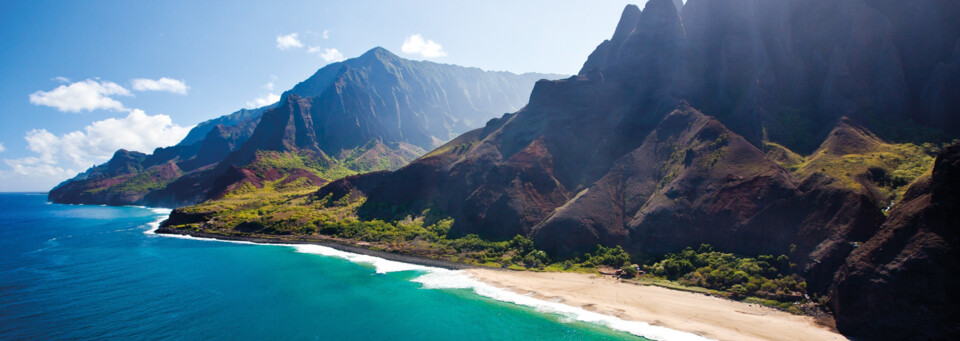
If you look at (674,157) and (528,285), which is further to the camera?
(674,157)

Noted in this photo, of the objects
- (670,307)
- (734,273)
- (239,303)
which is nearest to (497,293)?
(670,307)

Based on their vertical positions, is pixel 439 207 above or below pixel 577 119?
below

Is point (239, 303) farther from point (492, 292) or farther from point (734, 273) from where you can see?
point (734, 273)

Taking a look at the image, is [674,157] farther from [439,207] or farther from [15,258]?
[15,258]

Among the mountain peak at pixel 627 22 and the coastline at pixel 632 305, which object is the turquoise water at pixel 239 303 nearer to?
the coastline at pixel 632 305

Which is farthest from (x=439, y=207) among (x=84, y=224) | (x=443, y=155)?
(x=84, y=224)

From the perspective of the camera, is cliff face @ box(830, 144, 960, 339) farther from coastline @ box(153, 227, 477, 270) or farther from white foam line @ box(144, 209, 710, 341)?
coastline @ box(153, 227, 477, 270)

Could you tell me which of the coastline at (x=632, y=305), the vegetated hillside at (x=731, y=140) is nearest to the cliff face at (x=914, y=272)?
the vegetated hillside at (x=731, y=140)
